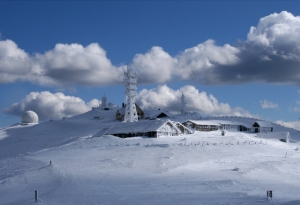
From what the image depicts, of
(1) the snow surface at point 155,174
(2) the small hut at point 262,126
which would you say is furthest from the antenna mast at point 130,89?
(2) the small hut at point 262,126

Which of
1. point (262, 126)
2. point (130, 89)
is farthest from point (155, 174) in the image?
point (262, 126)

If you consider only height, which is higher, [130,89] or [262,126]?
[130,89]

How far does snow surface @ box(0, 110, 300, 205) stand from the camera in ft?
83.2

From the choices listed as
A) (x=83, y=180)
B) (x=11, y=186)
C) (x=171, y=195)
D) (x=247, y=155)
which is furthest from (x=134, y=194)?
(x=247, y=155)

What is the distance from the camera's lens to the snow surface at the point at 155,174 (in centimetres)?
2536

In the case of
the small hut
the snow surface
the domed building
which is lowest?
the snow surface

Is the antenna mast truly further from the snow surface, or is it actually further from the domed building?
→ the domed building

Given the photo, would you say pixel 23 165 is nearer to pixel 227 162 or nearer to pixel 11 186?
pixel 11 186

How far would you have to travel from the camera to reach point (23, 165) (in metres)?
42.1

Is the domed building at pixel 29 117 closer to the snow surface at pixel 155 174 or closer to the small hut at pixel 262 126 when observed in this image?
the snow surface at pixel 155 174

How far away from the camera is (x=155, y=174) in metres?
34.9

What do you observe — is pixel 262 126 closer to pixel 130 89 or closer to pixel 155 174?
pixel 130 89

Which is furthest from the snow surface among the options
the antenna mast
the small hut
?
the small hut

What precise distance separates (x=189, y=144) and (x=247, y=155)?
9031 millimetres
